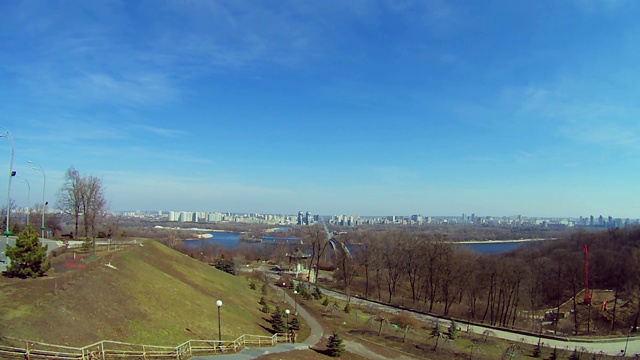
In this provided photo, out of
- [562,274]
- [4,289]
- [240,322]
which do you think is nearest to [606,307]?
[562,274]

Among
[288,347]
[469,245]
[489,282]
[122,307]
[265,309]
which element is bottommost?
[469,245]

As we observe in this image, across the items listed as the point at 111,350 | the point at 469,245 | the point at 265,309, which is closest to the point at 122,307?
the point at 111,350

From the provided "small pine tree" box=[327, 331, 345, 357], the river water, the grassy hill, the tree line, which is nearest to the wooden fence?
the grassy hill

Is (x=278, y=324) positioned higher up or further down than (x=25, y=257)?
further down

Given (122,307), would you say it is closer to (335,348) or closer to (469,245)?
(335,348)

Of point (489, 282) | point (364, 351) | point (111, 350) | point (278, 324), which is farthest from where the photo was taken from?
point (489, 282)

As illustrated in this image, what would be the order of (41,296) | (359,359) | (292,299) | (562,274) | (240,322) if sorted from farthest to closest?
(562,274), (292,299), (240,322), (359,359), (41,296)

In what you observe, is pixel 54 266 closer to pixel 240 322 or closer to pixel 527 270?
pixel 240 322

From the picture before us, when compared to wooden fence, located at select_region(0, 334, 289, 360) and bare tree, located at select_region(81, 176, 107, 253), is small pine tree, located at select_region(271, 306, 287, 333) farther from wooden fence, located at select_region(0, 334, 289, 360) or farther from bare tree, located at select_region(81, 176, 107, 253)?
bare tree, located at select_region(81, 176, 107, 253)
